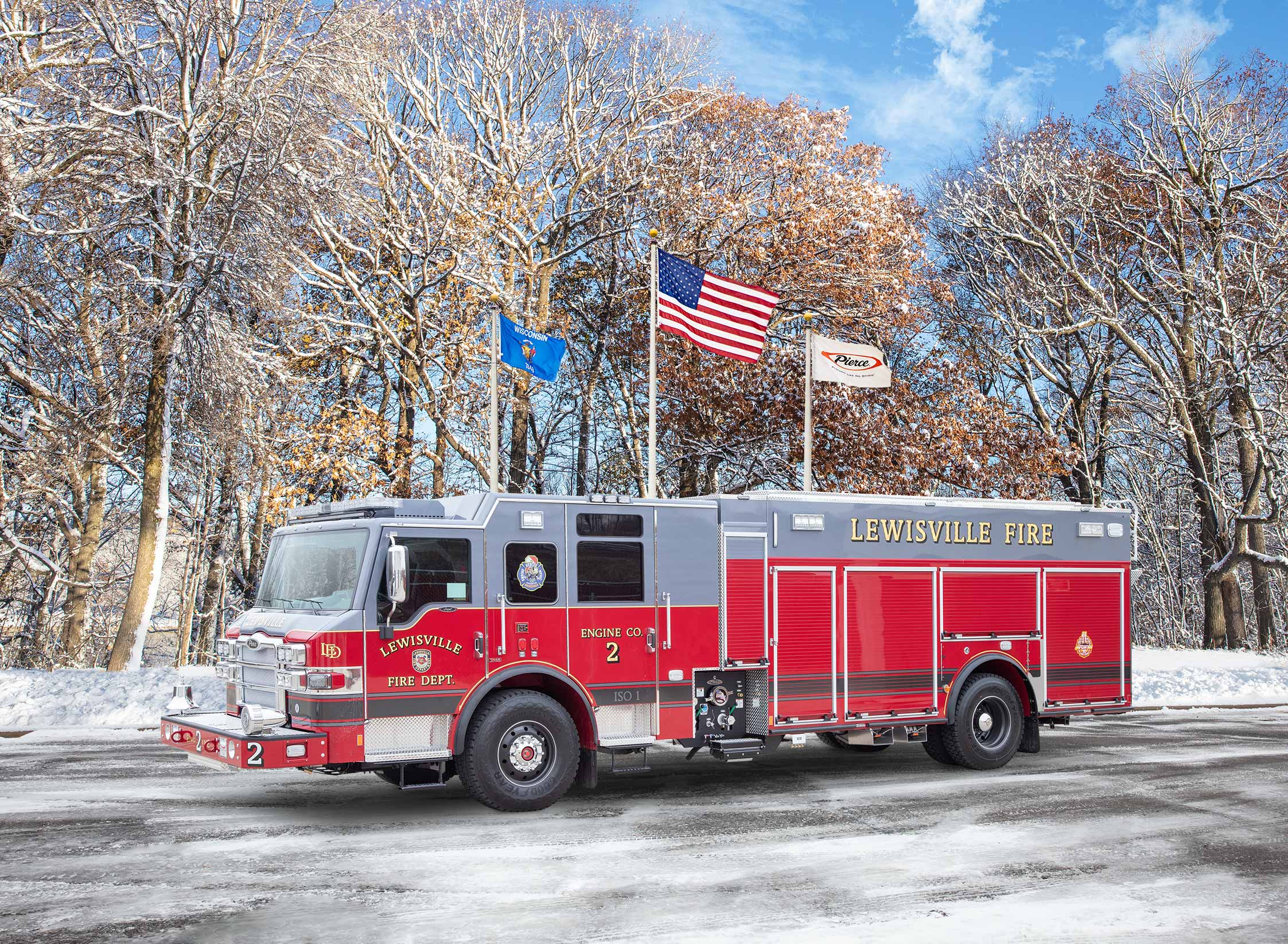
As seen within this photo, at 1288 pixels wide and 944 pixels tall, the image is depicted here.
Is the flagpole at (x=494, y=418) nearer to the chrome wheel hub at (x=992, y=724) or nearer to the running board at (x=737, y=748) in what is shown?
the running board at (x=737, y=748)

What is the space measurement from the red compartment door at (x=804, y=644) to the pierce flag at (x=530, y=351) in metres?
9.13

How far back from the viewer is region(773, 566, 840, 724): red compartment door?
11.0 meters

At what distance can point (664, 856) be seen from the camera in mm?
8219

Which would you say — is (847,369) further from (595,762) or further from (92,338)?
(92,338)

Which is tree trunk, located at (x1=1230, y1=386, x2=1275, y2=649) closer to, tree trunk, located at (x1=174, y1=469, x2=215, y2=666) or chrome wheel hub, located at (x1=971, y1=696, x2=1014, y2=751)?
chrome wheel hub, located at (x1=971, y1=696, x2=1014, y2=751)

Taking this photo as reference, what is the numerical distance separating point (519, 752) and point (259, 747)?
2167mm

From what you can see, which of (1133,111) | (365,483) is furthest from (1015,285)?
(365,483)

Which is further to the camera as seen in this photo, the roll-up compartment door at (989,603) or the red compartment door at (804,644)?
the roll-up compartment door at (989,603)

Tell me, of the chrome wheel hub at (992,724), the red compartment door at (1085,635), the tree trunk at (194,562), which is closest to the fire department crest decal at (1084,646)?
Answer: the red compartment door at (1085,635)

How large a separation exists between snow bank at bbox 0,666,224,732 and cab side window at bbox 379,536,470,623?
24.9 ft

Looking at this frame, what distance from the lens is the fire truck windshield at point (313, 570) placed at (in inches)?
364

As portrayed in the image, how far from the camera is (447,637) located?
368 inches

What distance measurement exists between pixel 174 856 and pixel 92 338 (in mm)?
17508

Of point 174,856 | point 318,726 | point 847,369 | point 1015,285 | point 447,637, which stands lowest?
point 174,856
